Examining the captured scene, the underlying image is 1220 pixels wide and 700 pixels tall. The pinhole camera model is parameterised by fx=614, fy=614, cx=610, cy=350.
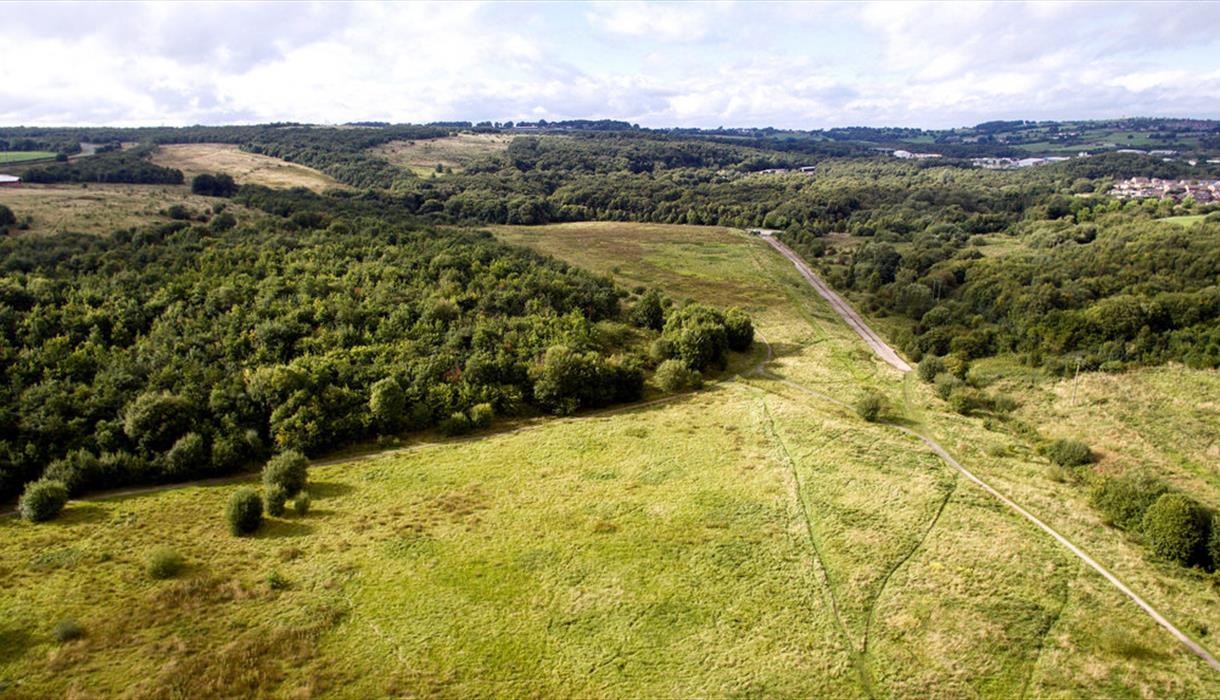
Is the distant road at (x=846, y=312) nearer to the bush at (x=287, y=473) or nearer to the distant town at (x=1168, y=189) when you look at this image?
the bush at (x=287, y=473)

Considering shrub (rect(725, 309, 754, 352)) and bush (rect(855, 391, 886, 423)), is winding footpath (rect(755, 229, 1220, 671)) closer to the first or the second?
bush (rect(855, 391, 886, 423))

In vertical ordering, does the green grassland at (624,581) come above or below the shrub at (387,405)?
below

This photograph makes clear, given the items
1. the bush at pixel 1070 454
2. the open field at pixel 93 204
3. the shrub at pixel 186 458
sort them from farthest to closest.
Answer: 1. the open field at pixel 93 204
2. the bush at pixel 1070 454
3. the shrub at pixel 186 458

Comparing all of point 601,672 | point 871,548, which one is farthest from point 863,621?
point 601,672

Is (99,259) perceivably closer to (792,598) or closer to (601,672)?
(601,672)

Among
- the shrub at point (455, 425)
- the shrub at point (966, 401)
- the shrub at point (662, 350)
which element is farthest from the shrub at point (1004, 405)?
the shrub at point (455, 425)
